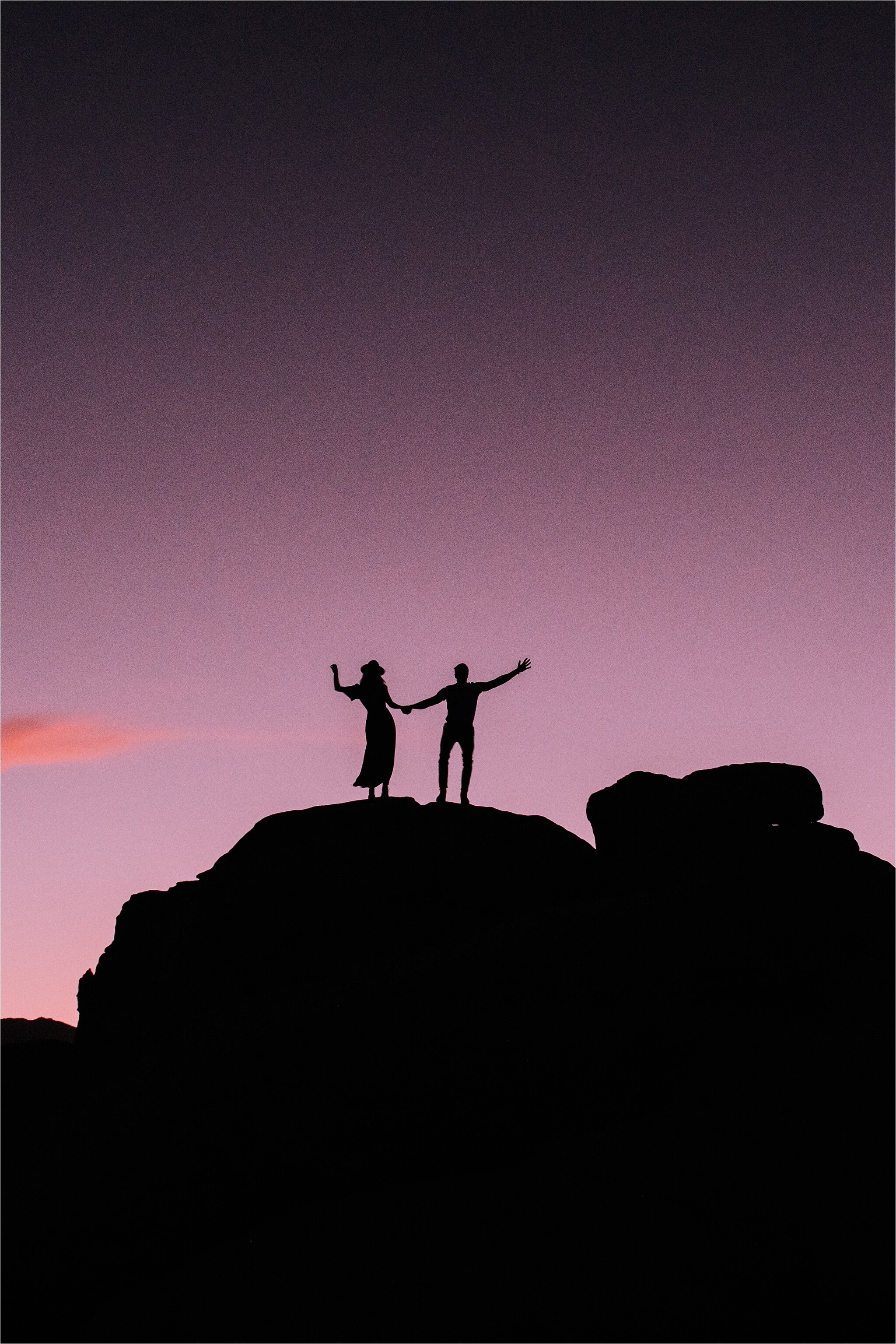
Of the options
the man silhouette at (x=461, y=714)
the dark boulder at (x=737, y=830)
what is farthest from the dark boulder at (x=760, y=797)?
the man silhouette at (x=461, y=714)

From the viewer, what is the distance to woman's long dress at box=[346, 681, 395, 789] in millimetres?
18406

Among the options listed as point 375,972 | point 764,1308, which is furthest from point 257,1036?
point 764,1308

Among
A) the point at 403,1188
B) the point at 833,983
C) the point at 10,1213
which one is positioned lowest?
the point at 10,1213

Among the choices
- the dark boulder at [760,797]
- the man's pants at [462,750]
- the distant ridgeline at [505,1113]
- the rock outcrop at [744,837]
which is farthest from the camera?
the man's pants at [462,750]

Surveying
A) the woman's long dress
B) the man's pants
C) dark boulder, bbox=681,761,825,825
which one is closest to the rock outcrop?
dark boulder, bbox=681,761,825,825

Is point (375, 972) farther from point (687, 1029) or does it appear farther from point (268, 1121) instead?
point (687, 1029)

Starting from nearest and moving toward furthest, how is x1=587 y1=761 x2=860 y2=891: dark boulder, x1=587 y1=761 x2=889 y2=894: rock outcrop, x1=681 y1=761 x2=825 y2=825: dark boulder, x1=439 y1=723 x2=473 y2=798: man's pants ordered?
x1=587 y1=761 x2=889 y2=894: rock outcrop → x1=587 y1=761 x2=860 y2=891: dark boulder → x1=681 y1=761 x2=825 y2=825: dark boulder → x1=439 y1=723 x2=473 y2=798: man's pants

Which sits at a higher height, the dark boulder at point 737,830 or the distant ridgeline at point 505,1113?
the dark boulder at point 737,830

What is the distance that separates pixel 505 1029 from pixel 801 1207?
3.67m

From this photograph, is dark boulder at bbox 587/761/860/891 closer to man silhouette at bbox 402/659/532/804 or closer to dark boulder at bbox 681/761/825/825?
dark boulder at bbox 681/761/825/825

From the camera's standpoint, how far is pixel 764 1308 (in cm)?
891

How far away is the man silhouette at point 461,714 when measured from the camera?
60.3 ft

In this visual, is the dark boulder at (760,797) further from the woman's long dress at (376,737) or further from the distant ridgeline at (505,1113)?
the woman's long dress at (376,737)

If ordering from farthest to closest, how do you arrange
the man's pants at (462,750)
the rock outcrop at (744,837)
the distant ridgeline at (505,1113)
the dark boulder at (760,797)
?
the man's pants at (462,750) → the dark boulder at (760,797) → the rock outcrop at (744,837) → the distant ridgeline at (505,1113)
